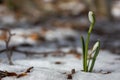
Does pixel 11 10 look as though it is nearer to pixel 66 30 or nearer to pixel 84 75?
pixel 66 30

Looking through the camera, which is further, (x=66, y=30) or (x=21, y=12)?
(x=21, y=12)

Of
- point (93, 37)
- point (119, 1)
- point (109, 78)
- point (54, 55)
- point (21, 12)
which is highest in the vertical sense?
point (119, 1)

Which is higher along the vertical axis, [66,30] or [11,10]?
[11,10]

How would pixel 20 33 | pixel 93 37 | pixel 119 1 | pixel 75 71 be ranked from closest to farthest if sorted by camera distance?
1. pixel 75 71
2. pixel 20 33
3. pixel 93 37
4. pixel 119 1

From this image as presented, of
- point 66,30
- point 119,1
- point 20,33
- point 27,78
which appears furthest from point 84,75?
point 119,1

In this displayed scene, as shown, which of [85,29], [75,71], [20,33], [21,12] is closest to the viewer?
[75,71]

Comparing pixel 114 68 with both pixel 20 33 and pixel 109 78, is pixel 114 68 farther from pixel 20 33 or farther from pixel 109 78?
pixel 20 33

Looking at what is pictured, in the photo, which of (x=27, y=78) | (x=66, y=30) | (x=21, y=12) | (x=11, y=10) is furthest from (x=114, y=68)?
(x=11, y=10)
